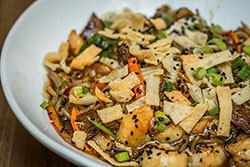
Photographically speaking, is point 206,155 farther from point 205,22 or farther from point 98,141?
point 205,22

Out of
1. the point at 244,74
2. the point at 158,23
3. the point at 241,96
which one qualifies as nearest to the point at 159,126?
the point at 241,96

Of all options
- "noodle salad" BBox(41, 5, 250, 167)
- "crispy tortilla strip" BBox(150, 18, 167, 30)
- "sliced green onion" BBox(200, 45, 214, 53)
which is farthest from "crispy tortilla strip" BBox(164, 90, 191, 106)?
"crispy tortilla strip" BBox(150, 18, 167, 30)

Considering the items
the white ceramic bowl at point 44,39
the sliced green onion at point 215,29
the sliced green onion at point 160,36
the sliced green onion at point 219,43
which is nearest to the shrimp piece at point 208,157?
the white ceramic bowl at point 44,39

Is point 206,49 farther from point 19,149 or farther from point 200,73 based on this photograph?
point 19,149

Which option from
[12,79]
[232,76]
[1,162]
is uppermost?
[232,76]

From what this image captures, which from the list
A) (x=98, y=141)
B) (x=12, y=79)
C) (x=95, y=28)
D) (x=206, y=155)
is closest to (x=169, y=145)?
(x=206, y=155)

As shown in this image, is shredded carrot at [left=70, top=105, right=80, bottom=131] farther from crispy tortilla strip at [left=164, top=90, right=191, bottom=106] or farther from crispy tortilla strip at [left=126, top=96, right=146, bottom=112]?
crispy tortilla strip at [left=164, top=90, right=191, bottom=106]
